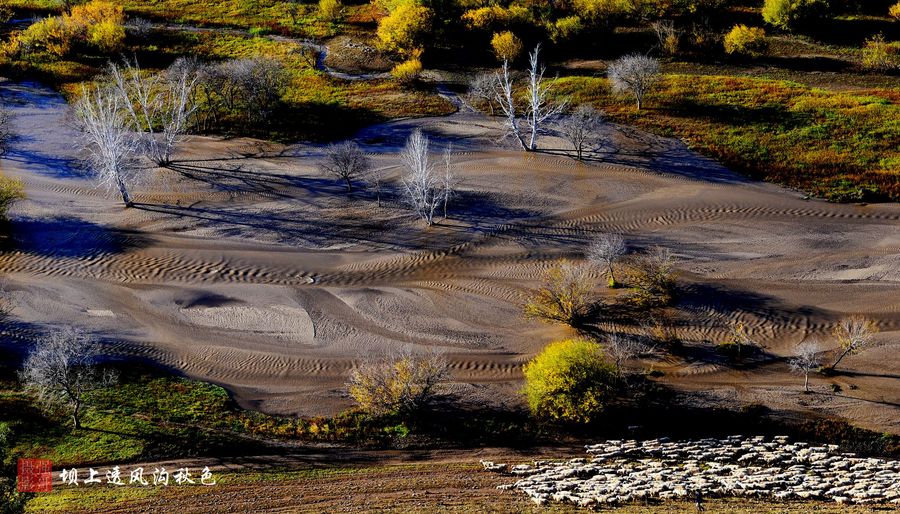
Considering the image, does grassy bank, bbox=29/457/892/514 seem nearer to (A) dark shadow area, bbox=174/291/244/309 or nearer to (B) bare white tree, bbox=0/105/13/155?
(A) dark shadow area, bbox=174/291/244/309

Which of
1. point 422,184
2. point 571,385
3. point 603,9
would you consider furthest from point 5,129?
point 603,9

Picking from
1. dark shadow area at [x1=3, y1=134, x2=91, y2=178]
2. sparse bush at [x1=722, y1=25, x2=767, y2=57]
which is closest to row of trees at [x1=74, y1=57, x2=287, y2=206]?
dark shadow area at [x1=3, y1=134, x2=91, y2=178]

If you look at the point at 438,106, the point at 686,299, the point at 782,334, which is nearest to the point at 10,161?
the point at 438,106

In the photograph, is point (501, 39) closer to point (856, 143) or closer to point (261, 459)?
point (856, 143)

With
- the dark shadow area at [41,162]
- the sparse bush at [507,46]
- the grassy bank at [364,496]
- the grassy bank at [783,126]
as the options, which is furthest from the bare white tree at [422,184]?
the sparse bush at [507,46]

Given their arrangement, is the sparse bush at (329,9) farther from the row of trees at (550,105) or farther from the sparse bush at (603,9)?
the sparse bush at (603,9)

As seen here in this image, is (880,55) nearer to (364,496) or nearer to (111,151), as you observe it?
(364,496)
